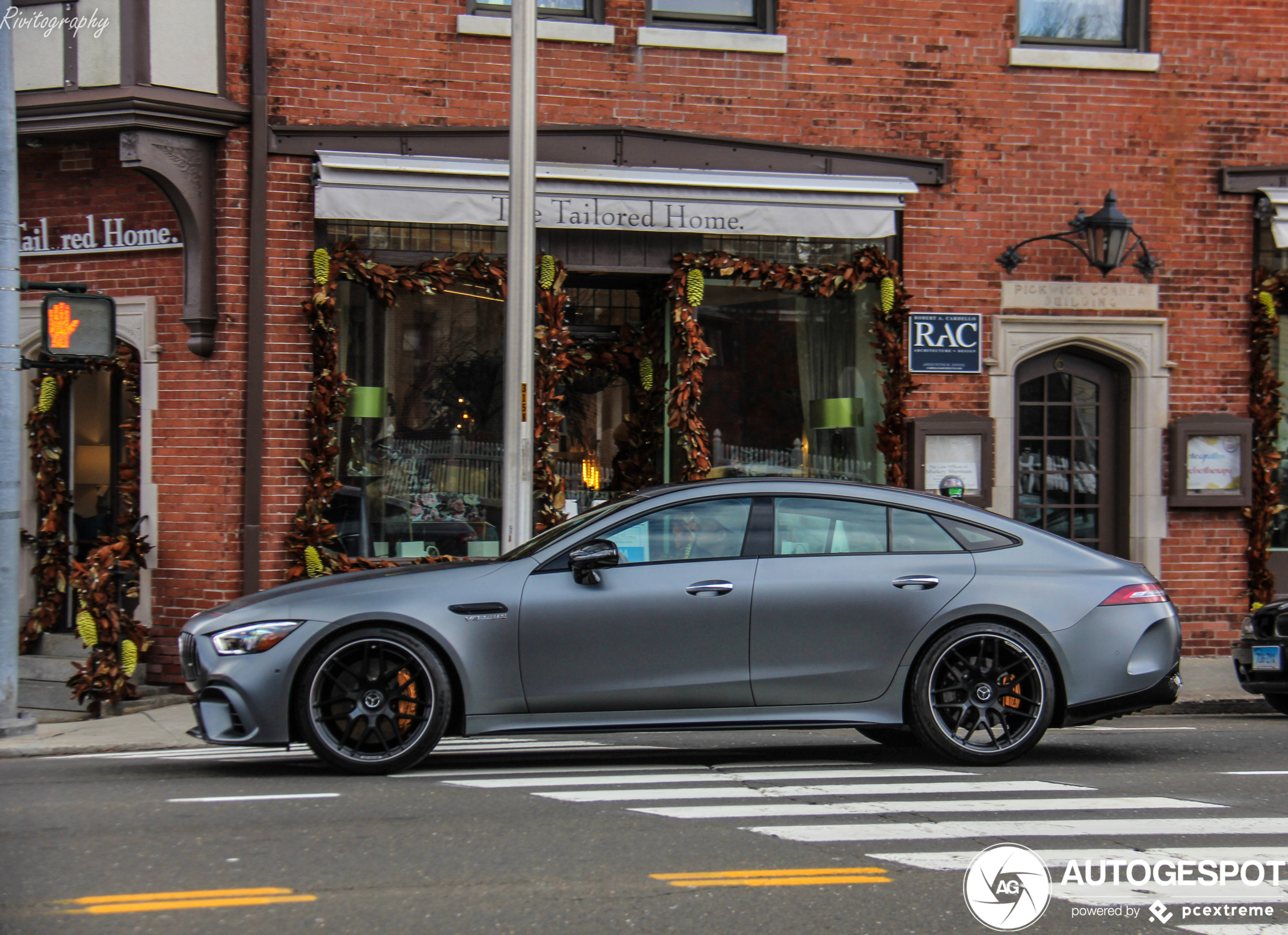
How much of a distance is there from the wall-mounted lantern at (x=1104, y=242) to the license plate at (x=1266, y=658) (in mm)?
4309

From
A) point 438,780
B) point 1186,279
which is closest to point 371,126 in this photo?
point 438,780

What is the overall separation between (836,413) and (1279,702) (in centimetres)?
475

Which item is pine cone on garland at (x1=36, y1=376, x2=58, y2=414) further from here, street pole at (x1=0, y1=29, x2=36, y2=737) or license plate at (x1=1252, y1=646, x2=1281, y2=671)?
license plate at (x1=1252, y1=646, x2=1281, y2=671)

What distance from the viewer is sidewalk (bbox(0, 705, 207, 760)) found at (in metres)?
8.80

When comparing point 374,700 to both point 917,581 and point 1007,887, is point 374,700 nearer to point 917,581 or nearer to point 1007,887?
point 917,581

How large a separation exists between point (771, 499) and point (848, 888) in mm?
2832

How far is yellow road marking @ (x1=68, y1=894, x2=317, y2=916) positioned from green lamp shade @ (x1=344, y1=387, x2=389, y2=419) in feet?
24.9

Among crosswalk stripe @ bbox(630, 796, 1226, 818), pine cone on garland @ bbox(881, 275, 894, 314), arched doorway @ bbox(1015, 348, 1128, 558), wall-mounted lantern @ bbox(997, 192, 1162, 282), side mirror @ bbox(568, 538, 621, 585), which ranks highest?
wall-mounted lantern @ bbox(997, 192, 1162, 282)

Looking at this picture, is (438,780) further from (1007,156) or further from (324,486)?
(1007,156)

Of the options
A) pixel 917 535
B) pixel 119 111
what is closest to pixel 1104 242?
pixel 917 535

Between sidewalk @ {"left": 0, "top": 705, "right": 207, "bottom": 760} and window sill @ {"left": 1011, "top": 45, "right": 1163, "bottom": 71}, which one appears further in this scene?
window sill @ {"left": 1011, "top": 45, "right": 1163, "bottom": 71}

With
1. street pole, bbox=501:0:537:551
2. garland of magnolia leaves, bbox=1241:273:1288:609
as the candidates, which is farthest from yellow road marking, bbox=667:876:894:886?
garland of magnolia leaves, bbox=1241:273:1288:609

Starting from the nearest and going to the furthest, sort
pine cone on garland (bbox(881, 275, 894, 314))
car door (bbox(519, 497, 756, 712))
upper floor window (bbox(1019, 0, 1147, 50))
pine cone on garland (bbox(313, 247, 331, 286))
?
Answer: car door (bbox(519, 497, 756, 712)) → pine cone on garland (bbox(313, 247, 331, 286)) → pine cone on garland (bbox(881, 275, 894, 314)) → upper floor window (bbox(1019, 0, 1147, 50))

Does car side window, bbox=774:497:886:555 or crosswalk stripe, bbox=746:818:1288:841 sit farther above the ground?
car side window, bbox=774:497:886:555
